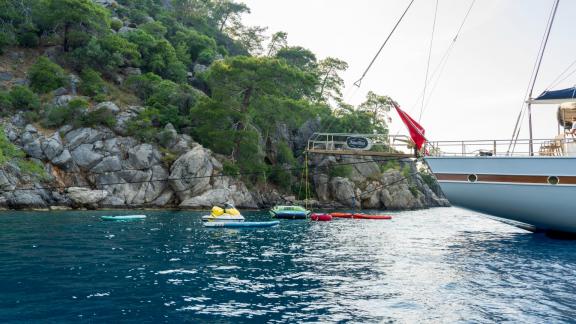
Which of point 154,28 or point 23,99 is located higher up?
point 154,28

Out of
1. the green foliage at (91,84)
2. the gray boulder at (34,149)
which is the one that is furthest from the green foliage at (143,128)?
the gray boulder at (34,149)

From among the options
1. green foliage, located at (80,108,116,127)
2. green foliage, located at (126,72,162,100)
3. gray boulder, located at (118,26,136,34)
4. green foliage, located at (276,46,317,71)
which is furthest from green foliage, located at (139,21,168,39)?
green foliage, located at (80,108,116,127)

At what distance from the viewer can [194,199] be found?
177ft

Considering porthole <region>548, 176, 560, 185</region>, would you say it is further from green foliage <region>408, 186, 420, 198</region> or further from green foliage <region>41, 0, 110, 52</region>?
green foliage <region>41, 0, 110, 52</region>

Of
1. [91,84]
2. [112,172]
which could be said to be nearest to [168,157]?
[112,172]

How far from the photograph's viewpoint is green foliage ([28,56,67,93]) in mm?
60656

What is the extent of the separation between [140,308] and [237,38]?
119 metres

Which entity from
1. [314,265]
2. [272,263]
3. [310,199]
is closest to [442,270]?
[314,265]

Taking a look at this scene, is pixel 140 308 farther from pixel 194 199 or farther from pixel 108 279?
pixel 194 199

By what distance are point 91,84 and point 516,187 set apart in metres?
61.1

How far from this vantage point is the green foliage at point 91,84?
6306 centimetres

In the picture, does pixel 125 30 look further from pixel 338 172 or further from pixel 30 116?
pixel 338 172

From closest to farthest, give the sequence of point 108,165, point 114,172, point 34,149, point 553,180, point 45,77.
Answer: point 553,180, point 34,149, point 114,172, point 108,165, point 45,77

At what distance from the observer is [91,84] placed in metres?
63.7
